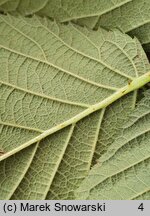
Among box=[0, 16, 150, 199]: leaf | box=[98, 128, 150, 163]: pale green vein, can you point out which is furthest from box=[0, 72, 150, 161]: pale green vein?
box=[98, 128, 150, 163]: pale green vein

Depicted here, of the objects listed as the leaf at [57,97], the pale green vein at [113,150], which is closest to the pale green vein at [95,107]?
the leaf at [57,97]

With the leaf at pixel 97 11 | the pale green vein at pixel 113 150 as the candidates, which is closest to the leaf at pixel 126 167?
the pale green vein at pixel 113 150

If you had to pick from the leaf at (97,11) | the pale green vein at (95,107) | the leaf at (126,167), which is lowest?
the leaf at (126,167)

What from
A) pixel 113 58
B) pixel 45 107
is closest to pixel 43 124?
pixel 45 107

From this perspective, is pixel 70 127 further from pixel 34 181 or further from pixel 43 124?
pixel 34 181

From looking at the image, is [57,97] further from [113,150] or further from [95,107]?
[113,150]

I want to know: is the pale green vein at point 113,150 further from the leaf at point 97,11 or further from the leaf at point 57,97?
the leaf at point 97,11

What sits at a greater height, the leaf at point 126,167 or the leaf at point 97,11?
the leaf at point 97,11
